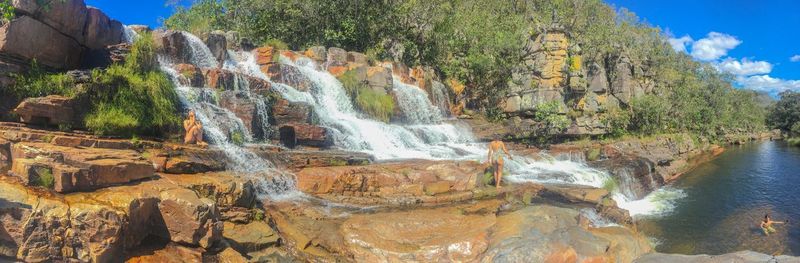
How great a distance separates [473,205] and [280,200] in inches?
194

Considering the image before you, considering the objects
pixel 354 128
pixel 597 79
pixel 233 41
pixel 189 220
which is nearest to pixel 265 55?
pixel 233 41

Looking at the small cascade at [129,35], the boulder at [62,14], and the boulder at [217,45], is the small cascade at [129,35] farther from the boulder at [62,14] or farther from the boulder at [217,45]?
the boulder at [217,45]

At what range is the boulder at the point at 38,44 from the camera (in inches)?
432

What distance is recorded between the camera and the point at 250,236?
28.0 ft

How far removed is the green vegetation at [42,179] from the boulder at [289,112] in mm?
9801

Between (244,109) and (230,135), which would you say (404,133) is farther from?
(230,135)

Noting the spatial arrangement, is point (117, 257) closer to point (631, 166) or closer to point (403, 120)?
point (403, 120)

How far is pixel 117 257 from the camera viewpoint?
6.99 meters

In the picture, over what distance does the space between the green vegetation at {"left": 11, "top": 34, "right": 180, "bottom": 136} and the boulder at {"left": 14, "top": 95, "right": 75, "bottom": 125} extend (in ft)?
1.32

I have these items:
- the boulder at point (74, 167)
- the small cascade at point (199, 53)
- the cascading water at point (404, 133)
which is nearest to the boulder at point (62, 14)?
the boulder at point (74, 167)

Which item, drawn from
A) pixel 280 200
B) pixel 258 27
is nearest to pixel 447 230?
pixel 280 200

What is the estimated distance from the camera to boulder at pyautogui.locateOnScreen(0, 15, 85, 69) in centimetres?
1097

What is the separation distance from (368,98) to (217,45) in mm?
7731

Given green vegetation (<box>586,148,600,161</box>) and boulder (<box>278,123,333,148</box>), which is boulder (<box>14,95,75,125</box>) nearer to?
boulder (<box>278,123,333,148</box>)
